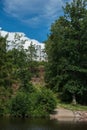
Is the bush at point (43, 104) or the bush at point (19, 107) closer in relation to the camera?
the bush at point (19, 107)

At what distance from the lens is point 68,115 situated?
48031 mm

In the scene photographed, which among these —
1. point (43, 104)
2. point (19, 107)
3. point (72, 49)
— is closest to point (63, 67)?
point (72, 49)

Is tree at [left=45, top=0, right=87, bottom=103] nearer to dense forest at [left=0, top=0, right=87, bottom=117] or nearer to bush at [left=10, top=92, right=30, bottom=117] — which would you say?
dense forest at [left=0, top=0, right=87, bottom=117]

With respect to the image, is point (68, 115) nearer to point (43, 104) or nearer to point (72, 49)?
point (43, 104)

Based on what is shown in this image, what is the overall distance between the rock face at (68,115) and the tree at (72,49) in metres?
6.10

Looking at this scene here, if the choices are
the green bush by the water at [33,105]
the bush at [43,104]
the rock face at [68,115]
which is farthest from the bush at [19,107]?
the rock face at [68,115]

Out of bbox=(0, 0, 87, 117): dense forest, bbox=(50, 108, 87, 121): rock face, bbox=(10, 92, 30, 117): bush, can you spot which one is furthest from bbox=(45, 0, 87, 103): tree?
bbox=(10, 92, 30, 117): bush

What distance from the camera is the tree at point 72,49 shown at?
179ft

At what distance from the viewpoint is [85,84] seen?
5603cm

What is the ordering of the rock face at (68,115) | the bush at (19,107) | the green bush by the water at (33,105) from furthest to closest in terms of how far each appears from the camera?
the rock face at (68,115)
the green bush by the water at (33,105)
the bush at (19,107)

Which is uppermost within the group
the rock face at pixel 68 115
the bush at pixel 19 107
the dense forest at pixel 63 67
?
the dense forest at pixel 63 67

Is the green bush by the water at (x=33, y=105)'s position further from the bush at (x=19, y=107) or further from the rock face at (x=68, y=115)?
the rock face at (x=68, y=115)

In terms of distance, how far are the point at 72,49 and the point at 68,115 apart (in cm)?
1216

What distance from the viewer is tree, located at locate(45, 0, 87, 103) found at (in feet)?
179
